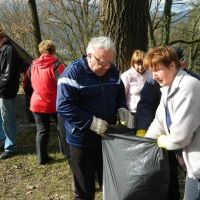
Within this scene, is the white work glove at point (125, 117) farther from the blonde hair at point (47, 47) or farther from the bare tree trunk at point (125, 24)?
the blonde hair at point (47, 47)

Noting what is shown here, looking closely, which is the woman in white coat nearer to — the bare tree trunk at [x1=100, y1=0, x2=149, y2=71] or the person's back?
the person's back

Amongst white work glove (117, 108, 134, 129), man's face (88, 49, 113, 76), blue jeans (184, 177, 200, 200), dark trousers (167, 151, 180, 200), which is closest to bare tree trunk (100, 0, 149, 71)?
white work glove (117, 108, 134, 129)

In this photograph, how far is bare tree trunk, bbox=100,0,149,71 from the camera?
4.90 metres

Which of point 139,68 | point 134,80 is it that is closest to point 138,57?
point 139,68

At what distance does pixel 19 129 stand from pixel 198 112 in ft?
16.6

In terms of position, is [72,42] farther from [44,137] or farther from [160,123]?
[160,123]

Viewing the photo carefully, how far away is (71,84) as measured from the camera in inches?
128

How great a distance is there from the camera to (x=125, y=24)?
4.92 m

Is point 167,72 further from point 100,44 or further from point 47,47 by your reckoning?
point 47,47

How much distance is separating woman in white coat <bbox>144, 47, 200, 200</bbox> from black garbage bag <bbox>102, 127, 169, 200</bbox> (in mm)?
175

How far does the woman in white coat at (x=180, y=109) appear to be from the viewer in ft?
8.40

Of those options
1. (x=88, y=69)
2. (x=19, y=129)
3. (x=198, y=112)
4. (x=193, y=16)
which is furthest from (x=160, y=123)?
(x=193, y=16)

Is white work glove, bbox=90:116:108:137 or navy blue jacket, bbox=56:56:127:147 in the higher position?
navy blue jacket, bbox=56:56:127:147

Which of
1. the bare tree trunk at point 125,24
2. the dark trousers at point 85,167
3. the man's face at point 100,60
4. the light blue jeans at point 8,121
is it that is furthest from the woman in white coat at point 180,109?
the light blue jeans at point 8,121
